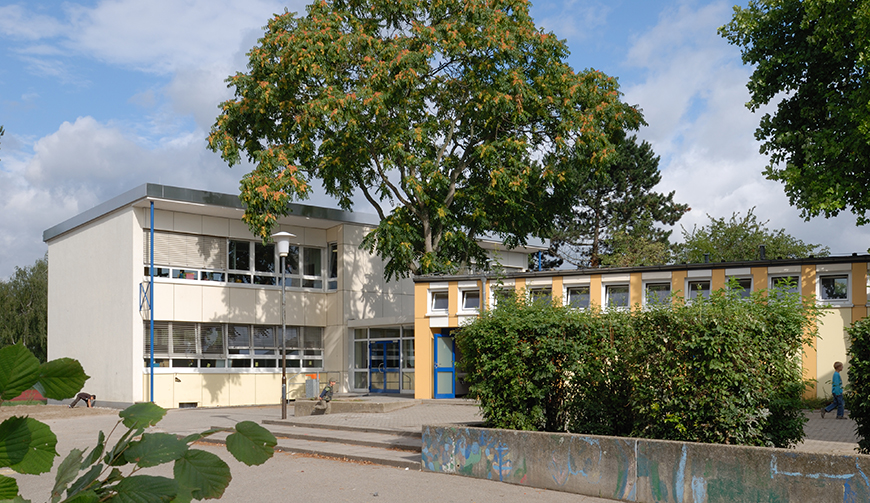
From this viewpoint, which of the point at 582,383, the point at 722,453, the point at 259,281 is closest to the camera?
the point at 722,453

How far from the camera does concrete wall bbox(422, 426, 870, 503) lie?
7.09 meters

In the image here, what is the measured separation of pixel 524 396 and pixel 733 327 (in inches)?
122

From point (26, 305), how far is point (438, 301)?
46.6m

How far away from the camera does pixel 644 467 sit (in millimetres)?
8367

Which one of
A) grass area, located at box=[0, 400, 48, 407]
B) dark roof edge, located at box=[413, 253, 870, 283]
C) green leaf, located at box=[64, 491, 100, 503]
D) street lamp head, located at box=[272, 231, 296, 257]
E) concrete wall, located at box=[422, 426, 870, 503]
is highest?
street lamp head, located at box=[272, 231, 296, 257]

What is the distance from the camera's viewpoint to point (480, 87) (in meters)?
23.1

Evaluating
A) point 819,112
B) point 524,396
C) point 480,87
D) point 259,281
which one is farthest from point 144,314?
point 819,112

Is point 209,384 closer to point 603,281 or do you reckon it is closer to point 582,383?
point 603,281

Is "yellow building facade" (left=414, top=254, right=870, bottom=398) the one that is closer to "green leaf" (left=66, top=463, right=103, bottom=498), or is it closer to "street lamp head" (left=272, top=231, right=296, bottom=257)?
"street lamp head" (left=272, top=231, right=296, bottom=257)


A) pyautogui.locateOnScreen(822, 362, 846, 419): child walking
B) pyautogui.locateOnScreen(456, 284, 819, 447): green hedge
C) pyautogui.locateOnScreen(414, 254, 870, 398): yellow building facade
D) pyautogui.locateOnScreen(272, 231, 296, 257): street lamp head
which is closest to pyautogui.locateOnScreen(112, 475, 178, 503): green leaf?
pyautogui.locateOnScreen(456, 284, 819, 447): green hedge

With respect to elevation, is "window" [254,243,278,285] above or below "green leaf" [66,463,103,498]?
above

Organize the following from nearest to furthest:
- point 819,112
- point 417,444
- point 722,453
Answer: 1. point 722,453
2. point 417,444
3. point 819,112

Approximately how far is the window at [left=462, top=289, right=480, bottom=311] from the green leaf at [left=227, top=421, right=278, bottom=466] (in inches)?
896

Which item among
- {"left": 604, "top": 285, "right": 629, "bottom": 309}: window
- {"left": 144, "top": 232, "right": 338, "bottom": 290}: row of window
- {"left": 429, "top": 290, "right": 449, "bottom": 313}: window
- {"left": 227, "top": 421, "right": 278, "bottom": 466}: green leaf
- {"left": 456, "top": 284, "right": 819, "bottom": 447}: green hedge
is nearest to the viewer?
{"left": 227, "top": 421, "right": 278, "bottom": 466}: green leaf
